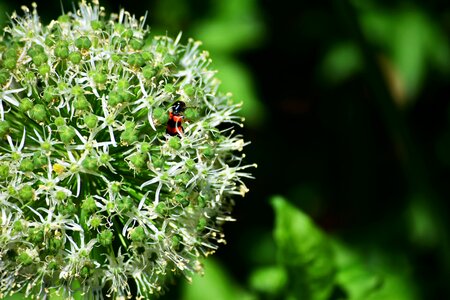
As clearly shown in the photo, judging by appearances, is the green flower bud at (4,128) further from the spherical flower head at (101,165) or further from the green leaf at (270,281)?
the green leaf at (270,281)

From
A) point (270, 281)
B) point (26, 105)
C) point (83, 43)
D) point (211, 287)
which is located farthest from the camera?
point (211, 287)

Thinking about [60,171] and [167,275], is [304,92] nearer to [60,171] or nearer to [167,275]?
[167,275]

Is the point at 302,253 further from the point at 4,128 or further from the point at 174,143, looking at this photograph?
the point at 4,128

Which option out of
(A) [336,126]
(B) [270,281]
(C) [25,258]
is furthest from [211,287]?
(C) [25,258]

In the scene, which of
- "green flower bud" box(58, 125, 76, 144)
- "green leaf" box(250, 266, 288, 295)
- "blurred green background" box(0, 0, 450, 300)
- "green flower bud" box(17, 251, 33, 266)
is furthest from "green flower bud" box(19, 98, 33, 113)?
"blurred green background" box(0, 0, 450, 300)

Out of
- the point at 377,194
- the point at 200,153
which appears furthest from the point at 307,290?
the point at 377,194

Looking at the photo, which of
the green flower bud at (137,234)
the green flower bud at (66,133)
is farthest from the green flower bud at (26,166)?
the green flower bud at (137,234)
